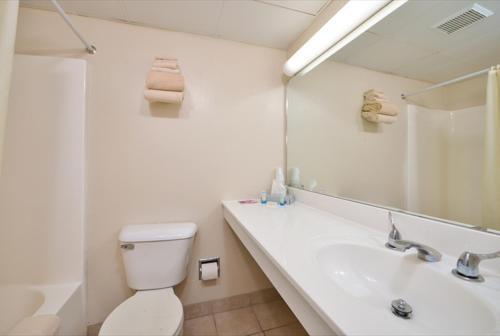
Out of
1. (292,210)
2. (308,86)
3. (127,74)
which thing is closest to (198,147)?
(127,74)

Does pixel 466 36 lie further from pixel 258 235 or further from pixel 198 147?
pixel 198 147

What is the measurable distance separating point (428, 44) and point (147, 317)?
67.9 inches

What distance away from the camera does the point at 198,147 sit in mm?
1361

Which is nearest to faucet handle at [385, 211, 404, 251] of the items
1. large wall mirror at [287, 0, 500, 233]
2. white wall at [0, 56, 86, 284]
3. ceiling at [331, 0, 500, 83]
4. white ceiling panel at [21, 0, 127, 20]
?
large wall mirror at [287, 0, 500, 233]

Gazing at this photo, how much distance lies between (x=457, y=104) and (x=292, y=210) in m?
0.86

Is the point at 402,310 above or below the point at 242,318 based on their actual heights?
above

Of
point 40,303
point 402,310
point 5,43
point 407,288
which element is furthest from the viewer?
point 40,303

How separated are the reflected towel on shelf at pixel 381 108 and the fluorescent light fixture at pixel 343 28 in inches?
15.1

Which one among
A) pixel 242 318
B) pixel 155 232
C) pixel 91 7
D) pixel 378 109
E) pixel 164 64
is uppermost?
pixel 91 7

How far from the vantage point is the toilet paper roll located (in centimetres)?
131

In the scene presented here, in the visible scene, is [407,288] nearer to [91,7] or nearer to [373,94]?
[373,94]

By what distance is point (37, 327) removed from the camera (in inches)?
27.0

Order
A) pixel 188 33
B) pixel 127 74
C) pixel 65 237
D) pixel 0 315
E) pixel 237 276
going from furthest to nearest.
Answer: pixel 237 276
pixel 188 33
pixel 127 74
pixel 65 237
pixel 0 315

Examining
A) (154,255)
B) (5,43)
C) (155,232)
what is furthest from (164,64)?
(154,255)
